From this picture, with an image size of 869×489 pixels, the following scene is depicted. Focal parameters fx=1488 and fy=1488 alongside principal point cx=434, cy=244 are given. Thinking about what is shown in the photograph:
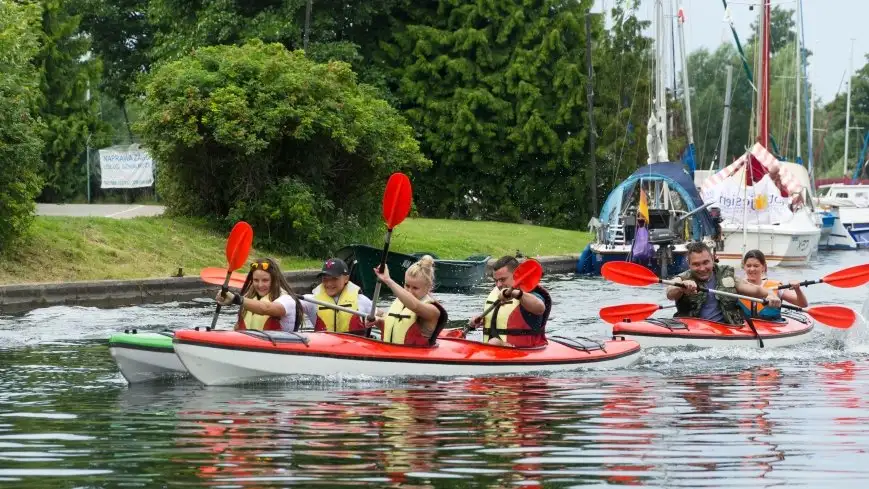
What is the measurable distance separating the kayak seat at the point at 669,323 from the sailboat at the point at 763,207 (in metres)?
21.7

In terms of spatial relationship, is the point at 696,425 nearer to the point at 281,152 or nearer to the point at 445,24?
the point at 281,152

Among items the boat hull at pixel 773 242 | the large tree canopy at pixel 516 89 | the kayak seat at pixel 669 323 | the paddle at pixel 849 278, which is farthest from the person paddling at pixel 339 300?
the large tree canopy at pixel 516 89

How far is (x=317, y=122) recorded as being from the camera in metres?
28.5

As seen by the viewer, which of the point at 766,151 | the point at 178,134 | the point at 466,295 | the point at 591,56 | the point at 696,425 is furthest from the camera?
the point at 591,56

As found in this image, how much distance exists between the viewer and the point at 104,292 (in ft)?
73.4

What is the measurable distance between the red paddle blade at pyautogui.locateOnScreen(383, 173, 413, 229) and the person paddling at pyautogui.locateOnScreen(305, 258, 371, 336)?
633 mm

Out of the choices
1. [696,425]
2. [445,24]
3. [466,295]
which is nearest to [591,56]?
[445,24]

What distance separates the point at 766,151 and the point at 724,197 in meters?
1.65

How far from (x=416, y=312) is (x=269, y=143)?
16.6 m

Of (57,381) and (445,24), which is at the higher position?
(445,24)

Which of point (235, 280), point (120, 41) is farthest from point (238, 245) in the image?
point (120, 41)

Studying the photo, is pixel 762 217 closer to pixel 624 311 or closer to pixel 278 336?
pixel 624 311

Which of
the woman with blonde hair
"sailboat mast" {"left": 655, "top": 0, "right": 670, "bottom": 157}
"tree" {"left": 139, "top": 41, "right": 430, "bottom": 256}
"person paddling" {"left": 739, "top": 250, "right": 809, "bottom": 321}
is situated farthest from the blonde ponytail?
"sailboat mast" {"left": 655, "top": 0, "right": 670, "bottom": 157}

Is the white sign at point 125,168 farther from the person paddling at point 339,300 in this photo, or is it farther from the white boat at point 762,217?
the person paddling at point 339,300
